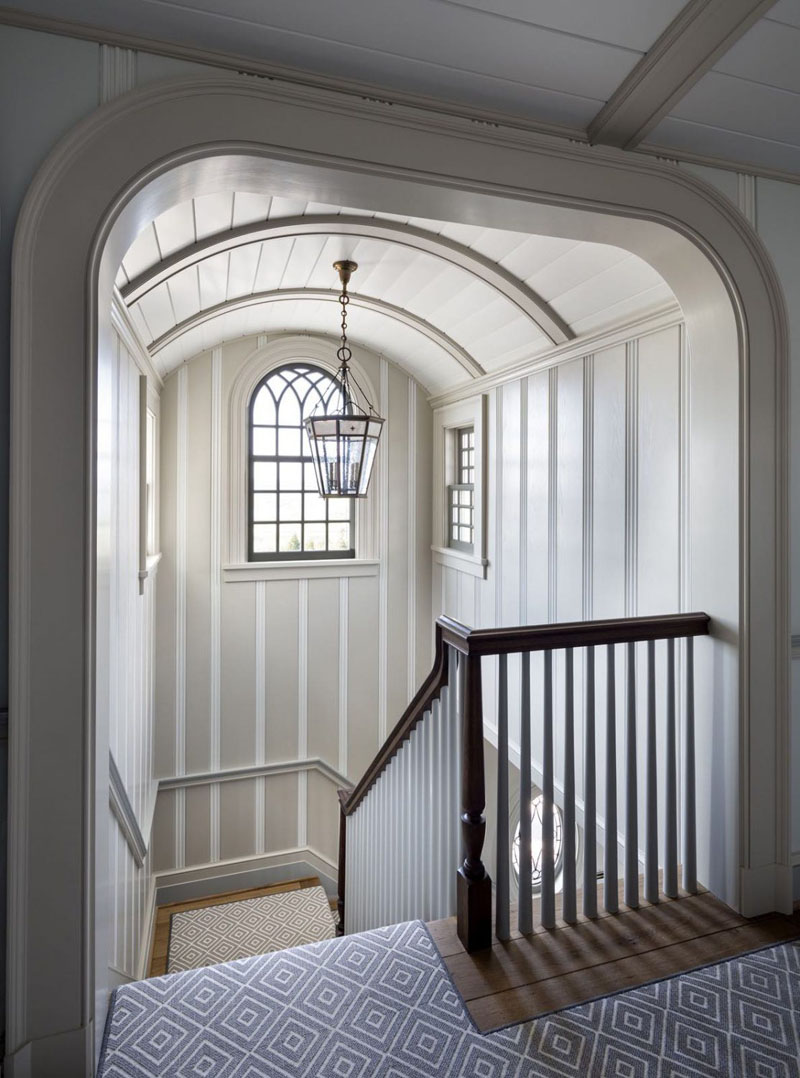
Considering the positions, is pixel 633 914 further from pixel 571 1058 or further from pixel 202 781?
pixel 202 781

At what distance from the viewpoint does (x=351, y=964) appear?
175 cm

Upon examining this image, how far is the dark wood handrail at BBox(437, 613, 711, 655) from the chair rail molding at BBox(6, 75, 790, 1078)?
0.14m

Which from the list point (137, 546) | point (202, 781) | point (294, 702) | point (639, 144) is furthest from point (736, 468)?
point (202, 781)

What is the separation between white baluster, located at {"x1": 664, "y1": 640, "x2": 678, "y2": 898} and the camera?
205 cm

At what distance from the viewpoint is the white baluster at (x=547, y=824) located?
1854 millimetres

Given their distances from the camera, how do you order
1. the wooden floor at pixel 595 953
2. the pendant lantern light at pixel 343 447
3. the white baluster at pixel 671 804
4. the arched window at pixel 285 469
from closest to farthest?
the wooden floor at pixel 595 953, the white baluster at pixel 671 804, the pendant lantern light at pixel 343 447, the arched window at pixel 285 469

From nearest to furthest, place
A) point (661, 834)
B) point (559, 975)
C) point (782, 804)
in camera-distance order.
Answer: point (559, 975) < point (782, 804) < point (661, 834)

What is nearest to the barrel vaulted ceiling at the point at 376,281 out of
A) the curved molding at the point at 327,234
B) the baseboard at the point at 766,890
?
the curved molding at the point at 327,234

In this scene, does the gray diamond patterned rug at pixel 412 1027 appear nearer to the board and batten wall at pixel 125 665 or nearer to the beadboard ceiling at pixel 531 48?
the board and batten wall at pixel 125 665

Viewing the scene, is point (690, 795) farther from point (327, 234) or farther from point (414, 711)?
point (327, 234)

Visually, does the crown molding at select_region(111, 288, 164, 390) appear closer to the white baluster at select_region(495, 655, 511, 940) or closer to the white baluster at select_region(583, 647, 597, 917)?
the white baluster at select_region(495, 655, 511, 940)

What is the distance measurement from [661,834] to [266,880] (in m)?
3.31

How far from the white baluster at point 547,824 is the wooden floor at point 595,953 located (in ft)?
0.25

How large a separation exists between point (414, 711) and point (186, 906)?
339 centimetres
